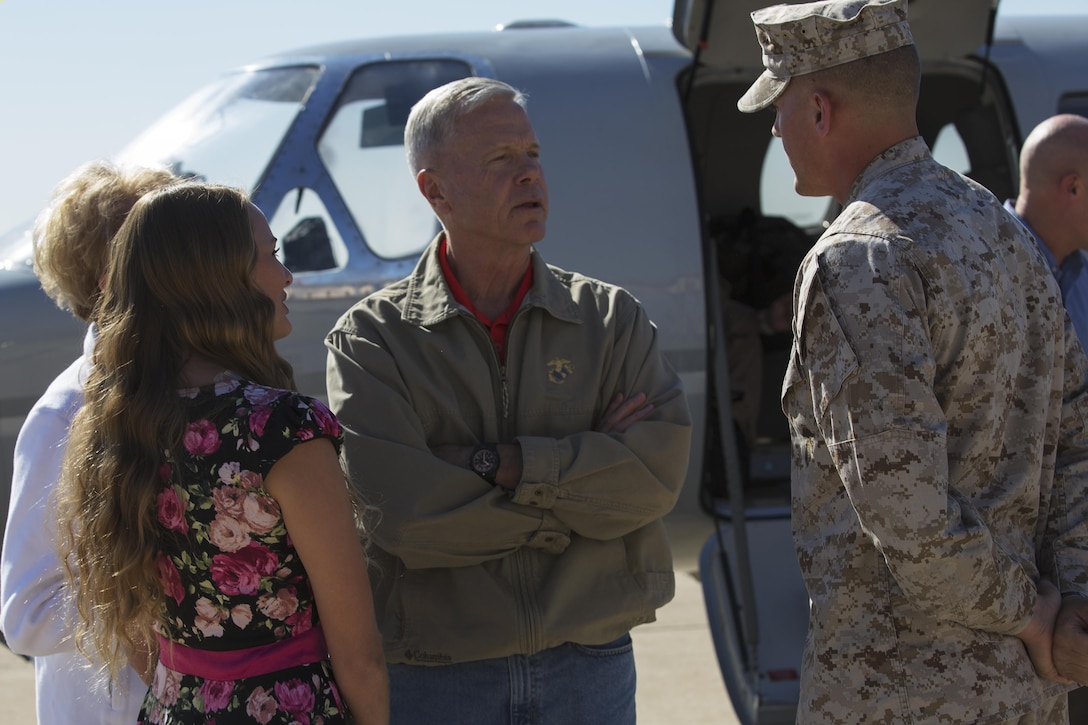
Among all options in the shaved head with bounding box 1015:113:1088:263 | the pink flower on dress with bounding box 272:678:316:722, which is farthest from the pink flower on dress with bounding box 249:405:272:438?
the shaved head with bounding box 1015:113:1088:263

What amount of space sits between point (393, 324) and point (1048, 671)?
1.55 meters

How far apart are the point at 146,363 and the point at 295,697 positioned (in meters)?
0.62

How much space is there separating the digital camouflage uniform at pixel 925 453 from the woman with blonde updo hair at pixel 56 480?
1.39 meters

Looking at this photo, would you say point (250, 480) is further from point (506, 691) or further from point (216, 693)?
point (506, 691)

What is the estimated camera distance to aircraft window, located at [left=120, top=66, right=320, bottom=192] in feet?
15.2

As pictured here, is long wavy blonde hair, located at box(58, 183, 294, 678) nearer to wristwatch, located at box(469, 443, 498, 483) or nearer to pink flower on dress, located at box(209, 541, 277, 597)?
pink flower on dress, located at box(209, 541, 277, 597)

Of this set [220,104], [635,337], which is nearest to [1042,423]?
[635,337]

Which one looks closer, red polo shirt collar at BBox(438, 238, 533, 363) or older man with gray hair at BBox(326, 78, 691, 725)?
older man with gray hair at BBox(326, 78, 691, 725)

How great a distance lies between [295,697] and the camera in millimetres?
1877

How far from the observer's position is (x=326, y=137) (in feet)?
15.3

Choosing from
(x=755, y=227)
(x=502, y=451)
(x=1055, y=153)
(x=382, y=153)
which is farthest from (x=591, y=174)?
(x=755, y=227)

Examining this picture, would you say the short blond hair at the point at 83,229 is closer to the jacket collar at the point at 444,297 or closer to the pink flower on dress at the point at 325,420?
the jacket collar at the point at 444,297

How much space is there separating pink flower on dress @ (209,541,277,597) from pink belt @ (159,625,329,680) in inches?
4.3

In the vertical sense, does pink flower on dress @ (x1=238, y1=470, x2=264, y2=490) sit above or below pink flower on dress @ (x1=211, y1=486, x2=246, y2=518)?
above
